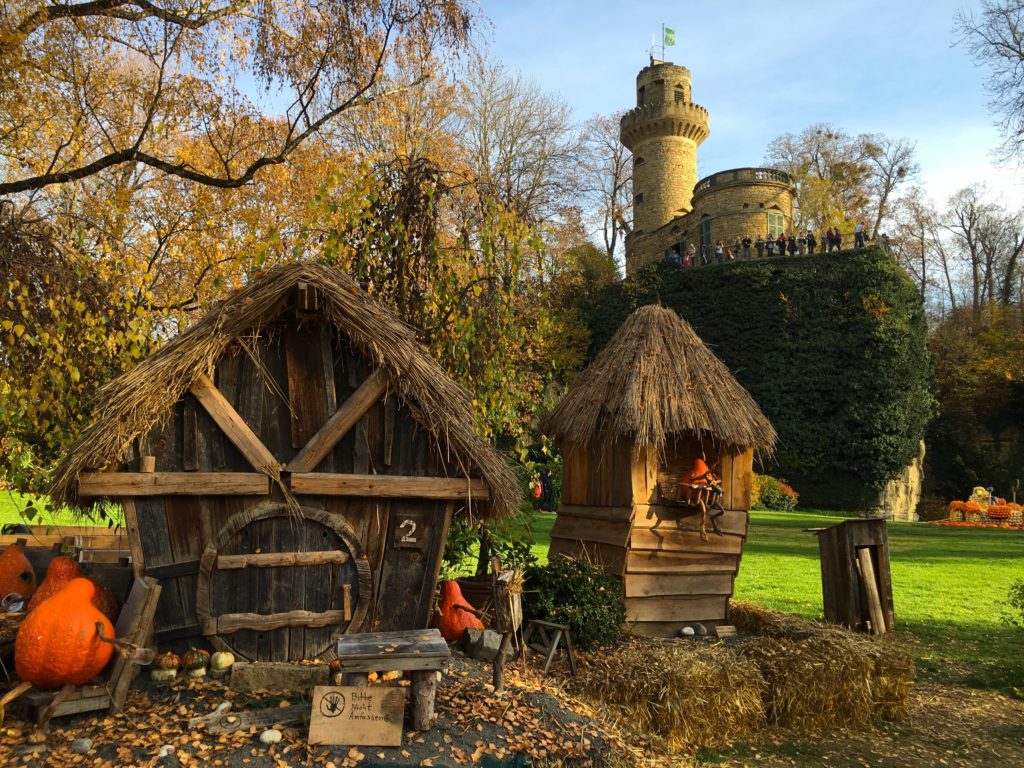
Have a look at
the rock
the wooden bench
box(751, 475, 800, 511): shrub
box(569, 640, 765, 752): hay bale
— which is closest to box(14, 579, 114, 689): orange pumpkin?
the rock

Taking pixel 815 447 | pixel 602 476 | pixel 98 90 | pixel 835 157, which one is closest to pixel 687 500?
pixel 602 476

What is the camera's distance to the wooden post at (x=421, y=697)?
209 inches

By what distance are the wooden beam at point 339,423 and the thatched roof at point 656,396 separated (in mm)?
3923

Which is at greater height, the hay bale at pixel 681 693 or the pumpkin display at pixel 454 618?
the pumpkin display at pixel 454 618

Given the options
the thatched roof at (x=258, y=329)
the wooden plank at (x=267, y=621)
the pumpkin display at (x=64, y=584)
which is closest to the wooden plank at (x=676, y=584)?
the thatched roof at (x=258, y=329)

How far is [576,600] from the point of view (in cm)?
855

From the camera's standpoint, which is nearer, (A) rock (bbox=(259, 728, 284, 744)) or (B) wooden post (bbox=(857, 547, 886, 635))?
(A) rock (bbox=(259, 728, 284, 744))

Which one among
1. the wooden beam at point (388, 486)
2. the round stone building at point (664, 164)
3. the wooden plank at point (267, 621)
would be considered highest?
the round stone building at point (664, 164)

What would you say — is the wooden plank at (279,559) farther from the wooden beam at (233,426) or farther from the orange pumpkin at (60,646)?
the orange pumpkin at (60,646)

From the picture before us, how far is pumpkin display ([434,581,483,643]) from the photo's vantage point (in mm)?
7215

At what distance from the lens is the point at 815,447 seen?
30047 millimetres

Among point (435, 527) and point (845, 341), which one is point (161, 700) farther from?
point (845, 341)

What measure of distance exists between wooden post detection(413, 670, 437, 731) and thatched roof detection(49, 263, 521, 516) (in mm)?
1767

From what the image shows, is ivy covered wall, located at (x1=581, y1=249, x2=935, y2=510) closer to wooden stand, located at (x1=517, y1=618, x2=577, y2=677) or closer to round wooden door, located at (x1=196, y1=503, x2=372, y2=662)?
wooden stand, located at (x1=517, y1=618, x2=577, y2=677)
